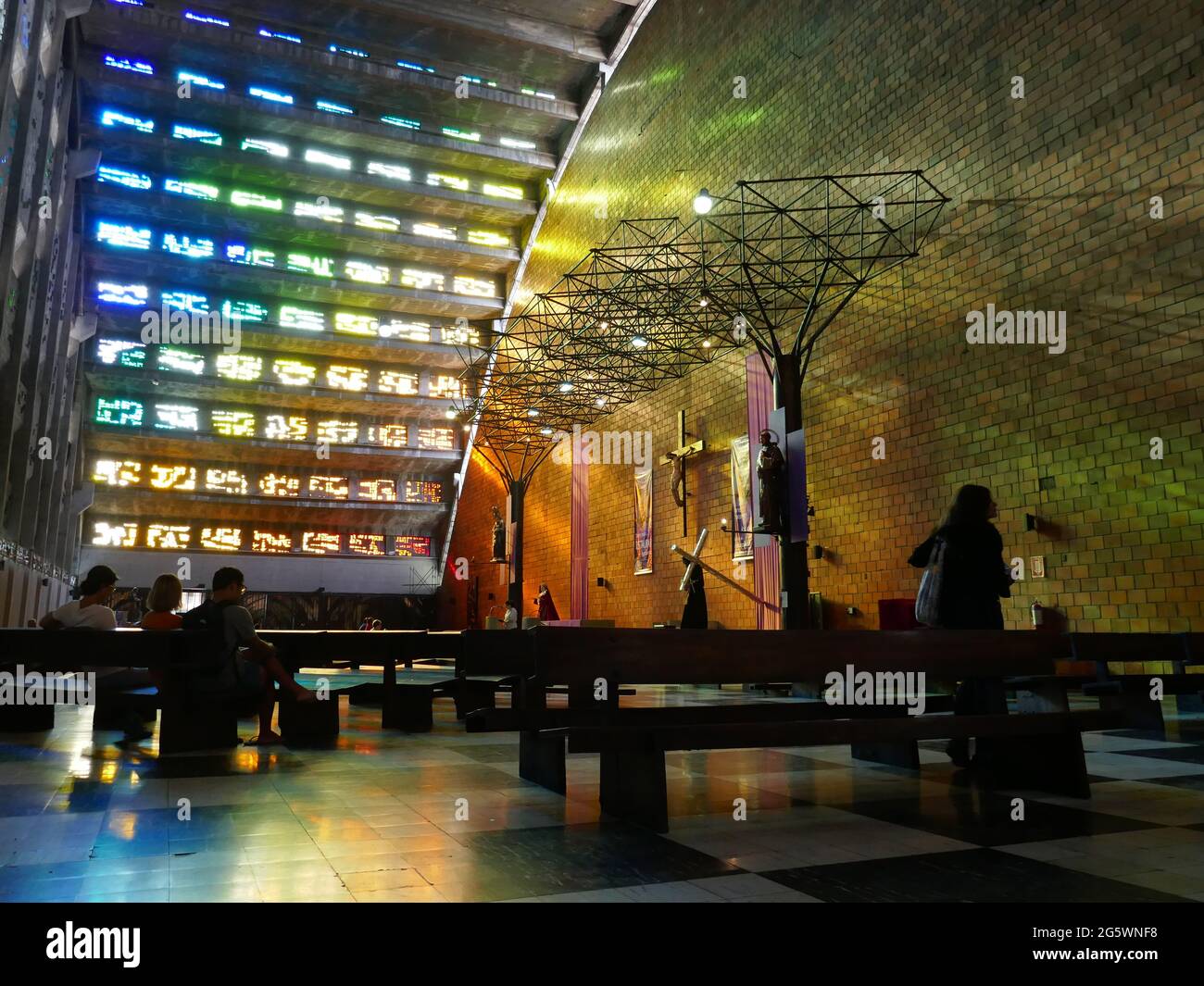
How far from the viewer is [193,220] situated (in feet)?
79.6

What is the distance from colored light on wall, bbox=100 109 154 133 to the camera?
22.2 meters

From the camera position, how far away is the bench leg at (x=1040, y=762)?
11.6 ft

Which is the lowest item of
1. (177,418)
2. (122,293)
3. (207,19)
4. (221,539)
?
(221,539)

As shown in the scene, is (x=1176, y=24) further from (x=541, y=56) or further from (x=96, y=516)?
(x=96, y=516)

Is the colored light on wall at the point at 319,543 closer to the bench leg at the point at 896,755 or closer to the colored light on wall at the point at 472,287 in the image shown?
the colored light on wall at the point at 472,287

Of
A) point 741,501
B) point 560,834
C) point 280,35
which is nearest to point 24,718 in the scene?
point 560,834

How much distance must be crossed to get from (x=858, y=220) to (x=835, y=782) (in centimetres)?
904

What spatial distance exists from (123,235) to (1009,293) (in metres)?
22.8

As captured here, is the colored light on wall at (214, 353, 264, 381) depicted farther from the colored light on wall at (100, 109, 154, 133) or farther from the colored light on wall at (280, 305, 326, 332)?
the colored light on wall at (100, 109, 154, 133)

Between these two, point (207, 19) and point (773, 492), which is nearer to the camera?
point (773, 492)

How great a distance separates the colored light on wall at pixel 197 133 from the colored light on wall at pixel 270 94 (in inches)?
57.6

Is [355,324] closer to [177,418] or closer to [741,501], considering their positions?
[177,418]

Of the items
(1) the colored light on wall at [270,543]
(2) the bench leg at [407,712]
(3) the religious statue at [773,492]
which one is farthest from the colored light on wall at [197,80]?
(2) the bench leg at [407,712]

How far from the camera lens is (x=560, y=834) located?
9.43 ft
